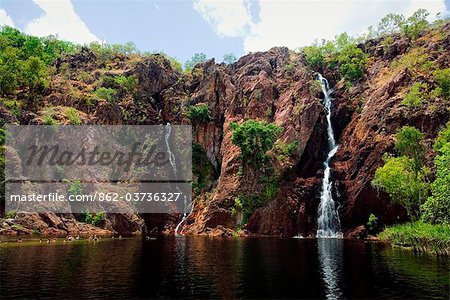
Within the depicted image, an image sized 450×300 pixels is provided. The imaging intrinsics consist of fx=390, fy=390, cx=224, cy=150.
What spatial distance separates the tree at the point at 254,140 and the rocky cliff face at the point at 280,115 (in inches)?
133

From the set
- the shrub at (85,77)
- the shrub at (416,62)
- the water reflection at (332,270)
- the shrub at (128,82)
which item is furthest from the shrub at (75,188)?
the shrub at (416,62)

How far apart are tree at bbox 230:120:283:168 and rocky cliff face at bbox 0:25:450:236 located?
133 inches

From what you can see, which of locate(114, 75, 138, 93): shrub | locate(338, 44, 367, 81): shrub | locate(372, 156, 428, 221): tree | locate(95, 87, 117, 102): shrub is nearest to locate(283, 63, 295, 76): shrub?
locate(338, 44, 367, 81): shrub

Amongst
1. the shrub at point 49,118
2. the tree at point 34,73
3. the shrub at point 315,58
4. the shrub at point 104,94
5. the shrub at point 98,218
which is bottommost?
the shrub at point 98,218

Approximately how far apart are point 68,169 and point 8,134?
1318 centimetres

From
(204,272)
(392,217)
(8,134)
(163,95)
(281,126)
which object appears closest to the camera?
(204,272)

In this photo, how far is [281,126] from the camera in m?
91.6

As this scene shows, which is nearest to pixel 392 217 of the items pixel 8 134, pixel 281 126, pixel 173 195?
pixel 281 126

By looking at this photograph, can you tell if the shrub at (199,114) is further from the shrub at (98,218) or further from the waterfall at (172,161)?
the shrub at (98,218)

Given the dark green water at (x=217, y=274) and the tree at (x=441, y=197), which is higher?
the tree at (x=441, y=197)

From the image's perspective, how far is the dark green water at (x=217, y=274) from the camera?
2489 centimetres

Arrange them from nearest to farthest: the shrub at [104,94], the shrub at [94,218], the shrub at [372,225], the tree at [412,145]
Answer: the tree at [412,145]
the shrub at [372,225]
the shrub at [94,218]
the shrub at [104,94]

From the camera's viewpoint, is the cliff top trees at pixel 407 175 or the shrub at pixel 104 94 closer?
the cliff top trees at pixel 407 175

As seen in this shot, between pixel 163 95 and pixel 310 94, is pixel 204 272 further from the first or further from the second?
pixel 163 95
